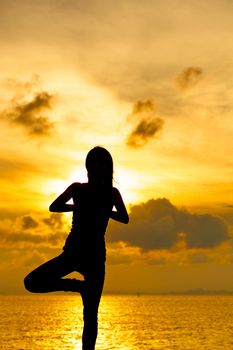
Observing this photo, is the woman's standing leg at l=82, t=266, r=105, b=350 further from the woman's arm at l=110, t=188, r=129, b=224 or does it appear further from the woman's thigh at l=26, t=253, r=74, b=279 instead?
the woman's arm at l=110, t=188, r=129, b=224

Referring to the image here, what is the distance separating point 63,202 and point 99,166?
737 millimetres

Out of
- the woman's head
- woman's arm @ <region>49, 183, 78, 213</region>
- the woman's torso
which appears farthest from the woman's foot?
the woman's head

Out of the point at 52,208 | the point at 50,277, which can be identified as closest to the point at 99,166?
the point at 52,208

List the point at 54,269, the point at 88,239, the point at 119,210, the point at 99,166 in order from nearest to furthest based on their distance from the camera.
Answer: the point at 54,269
the point at 88,239
the point at 99,166
the point at 119,210

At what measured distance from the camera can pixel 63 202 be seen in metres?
8.93

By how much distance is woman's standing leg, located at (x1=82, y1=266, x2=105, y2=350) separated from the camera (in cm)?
901

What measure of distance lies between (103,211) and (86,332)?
5.91 feet

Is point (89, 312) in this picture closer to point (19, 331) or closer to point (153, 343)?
point (153, 343)

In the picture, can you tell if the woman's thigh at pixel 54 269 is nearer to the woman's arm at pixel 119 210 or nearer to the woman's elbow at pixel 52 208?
the woman's elbow at pixel 52 208

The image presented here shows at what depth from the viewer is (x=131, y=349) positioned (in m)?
117

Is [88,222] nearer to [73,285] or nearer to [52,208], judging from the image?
[52,208]

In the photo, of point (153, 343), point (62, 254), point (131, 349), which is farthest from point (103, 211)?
point (153, 343)

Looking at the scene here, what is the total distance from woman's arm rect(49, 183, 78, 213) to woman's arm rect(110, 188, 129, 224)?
65cm

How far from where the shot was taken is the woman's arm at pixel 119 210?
9273 mm
